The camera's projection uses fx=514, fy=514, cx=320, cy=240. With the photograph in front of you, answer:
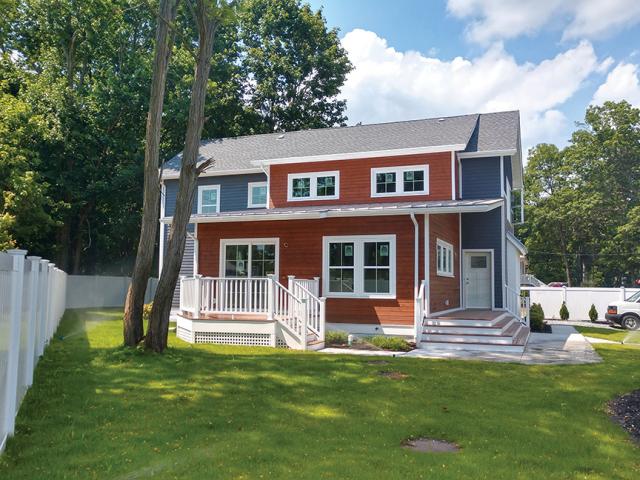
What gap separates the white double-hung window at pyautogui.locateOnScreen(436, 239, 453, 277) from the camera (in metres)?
14.2

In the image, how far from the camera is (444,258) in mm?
14922

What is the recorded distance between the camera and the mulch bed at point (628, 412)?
552 centimetres

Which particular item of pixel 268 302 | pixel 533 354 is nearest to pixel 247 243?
pixel 268 302

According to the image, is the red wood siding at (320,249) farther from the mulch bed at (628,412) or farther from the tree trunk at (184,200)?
the mulch bed at (628,412)

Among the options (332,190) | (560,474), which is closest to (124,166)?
(332,190)

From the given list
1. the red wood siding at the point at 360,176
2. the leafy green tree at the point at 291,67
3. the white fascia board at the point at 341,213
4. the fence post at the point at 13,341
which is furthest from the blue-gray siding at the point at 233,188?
the leafy green tree at the point at 291,67

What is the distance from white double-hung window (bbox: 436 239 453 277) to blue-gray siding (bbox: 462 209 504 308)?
1583mm

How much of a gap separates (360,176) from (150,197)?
8102 millimetres

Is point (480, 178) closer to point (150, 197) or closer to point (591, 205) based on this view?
point (150, 197)

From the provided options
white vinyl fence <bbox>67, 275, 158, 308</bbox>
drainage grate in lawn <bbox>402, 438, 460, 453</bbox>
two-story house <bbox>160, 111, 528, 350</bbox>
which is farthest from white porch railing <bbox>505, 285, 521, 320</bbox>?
white vinyl fence <bbox>67, 275, 158, 308</bbox>

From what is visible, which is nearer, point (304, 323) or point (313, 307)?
point (304, 323)

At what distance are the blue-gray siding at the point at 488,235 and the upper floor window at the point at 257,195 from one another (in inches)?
285

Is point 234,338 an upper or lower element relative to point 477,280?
lower

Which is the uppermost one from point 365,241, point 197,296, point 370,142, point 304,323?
point 370,142
